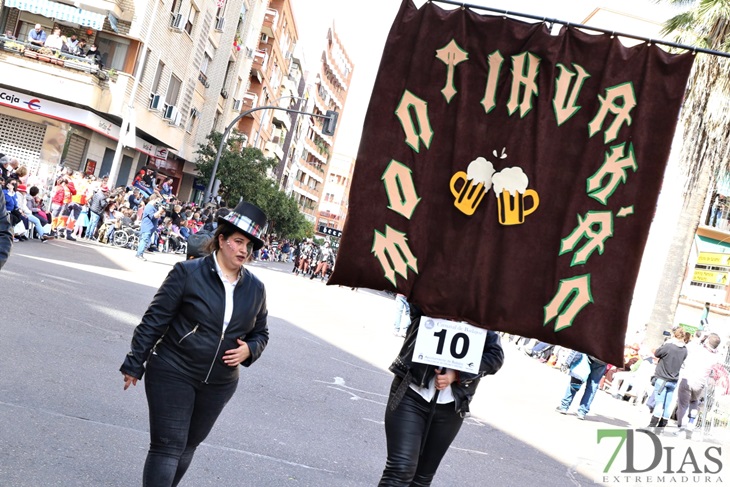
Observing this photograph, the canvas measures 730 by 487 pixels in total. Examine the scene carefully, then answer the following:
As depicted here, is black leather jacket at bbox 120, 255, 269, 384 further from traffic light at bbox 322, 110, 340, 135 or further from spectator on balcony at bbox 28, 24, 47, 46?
traffic light at bbox 322, 110, 340, 135

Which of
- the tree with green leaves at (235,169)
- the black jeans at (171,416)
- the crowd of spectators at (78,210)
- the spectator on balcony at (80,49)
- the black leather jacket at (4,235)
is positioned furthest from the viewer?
the tree with green leaves at (235,169)

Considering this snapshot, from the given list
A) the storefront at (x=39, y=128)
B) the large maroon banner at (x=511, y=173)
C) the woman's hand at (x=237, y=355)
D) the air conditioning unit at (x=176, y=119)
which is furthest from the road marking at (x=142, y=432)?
the air conditioning unit at (x=176, y=119)

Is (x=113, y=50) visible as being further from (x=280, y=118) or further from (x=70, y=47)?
(x=280, y=118)

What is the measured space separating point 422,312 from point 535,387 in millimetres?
14131

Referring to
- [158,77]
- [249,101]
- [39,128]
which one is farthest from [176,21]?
[249,101]

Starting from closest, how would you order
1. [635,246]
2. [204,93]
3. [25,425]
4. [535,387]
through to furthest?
[635,246] → [25,425] → [535,387] → [204,93]

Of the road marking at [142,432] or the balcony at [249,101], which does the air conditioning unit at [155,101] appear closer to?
the balcony at [249,101]

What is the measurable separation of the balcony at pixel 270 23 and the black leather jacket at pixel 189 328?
60.6 meters

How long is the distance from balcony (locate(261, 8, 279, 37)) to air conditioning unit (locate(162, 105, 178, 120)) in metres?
25.1

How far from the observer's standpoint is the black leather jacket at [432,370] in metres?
5.20

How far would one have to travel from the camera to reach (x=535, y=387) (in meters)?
18.8

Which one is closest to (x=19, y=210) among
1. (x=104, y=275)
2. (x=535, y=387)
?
(x=104, y=275)

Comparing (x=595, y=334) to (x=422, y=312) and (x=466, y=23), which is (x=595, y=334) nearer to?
(x=422, y=312)

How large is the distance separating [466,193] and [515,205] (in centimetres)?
28
